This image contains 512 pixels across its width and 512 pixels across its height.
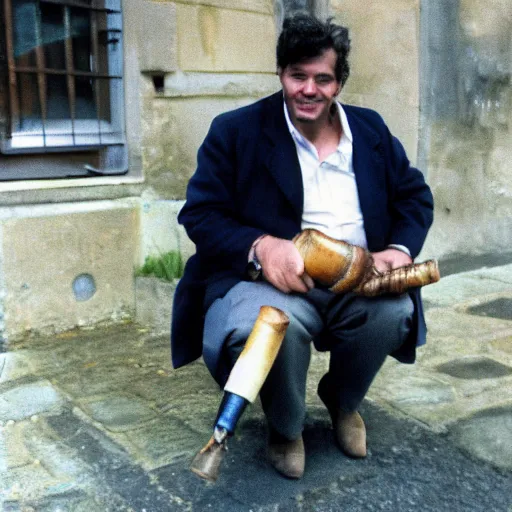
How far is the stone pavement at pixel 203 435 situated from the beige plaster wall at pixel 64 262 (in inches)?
4.7

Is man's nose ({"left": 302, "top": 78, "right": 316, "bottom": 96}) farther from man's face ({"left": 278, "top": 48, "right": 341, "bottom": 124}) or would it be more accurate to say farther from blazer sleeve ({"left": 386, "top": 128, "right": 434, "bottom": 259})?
blazer sleeve ({"left": 386, "top": 128, "right": 434, "bottom": 259})

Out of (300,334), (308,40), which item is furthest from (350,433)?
(308,40)

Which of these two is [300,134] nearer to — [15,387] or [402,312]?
[402,312]

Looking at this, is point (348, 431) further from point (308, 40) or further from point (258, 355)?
point (308, 40)

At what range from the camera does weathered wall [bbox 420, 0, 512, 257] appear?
196 inches

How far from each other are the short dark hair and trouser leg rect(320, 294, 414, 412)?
726 millimetres

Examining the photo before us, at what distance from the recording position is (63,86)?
392 cm

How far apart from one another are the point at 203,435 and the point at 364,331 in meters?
0.75

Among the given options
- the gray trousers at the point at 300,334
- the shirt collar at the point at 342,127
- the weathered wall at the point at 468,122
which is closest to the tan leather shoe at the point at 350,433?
the gray trousers at the point at 300,334

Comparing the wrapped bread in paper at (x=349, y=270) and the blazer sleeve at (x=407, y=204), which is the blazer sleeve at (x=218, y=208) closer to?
the wrapped bread in paper at (x=349, y=270)

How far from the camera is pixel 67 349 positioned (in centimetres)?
367

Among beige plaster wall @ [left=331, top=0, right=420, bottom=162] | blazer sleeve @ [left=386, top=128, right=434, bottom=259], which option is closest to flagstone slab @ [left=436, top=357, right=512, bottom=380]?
blazer sleeve @ [left=386, top=128, right=434, bottom=259]

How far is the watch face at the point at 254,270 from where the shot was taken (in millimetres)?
2371

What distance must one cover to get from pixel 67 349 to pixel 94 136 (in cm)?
112
